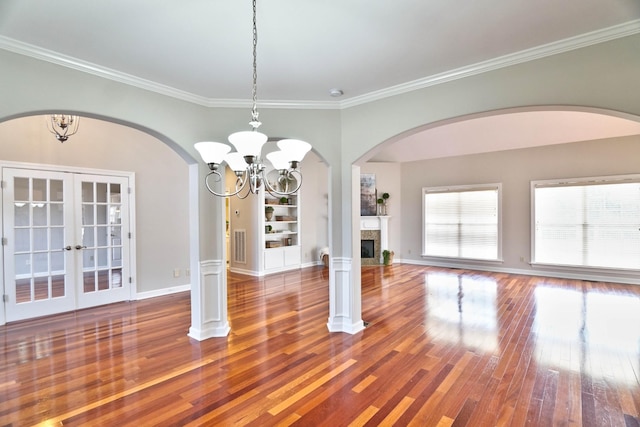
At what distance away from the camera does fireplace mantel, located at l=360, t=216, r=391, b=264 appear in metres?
8.70

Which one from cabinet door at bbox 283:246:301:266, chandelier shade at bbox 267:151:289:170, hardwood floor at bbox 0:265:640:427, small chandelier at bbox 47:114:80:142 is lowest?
hardwood floor at bbox 0:265:640:427

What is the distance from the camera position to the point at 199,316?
359cm

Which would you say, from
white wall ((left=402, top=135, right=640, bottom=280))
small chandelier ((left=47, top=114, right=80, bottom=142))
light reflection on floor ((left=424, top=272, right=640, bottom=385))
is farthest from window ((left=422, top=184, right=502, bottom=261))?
small chandelier ((left=47, top=114, right=80, bottom=142))

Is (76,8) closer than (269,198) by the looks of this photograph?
Yes

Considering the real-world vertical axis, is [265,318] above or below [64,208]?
below

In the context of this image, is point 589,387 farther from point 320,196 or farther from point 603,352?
point 320,196

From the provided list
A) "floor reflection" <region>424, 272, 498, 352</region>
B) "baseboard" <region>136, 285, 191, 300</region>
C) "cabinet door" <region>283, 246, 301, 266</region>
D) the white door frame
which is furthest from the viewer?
"cabinet door" <region>283, 246, 301, 266</region>

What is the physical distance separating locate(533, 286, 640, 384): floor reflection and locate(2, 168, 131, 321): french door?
597 cm

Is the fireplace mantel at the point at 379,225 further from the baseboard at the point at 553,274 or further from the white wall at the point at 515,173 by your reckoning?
the baseboard at the point at 553,274

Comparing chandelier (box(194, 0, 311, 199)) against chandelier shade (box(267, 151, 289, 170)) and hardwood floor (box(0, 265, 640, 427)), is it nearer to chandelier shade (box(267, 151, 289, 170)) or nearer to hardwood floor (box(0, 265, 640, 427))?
chandelier shade (box(267, 151, 289, 170))

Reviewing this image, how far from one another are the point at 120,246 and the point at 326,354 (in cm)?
400

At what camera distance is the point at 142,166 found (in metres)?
5.37

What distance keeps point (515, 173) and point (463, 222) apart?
1640 mm

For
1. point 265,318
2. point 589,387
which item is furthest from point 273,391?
point 589,387
